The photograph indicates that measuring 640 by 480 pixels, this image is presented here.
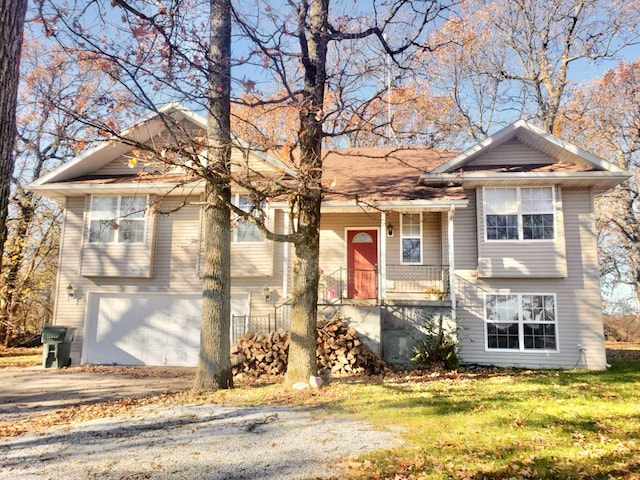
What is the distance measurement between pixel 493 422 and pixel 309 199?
14.7 ft

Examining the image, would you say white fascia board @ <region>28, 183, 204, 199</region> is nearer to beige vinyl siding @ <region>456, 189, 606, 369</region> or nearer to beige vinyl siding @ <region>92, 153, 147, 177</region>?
beige vinyl siding @ <region>92, 153, 147, 177</region>

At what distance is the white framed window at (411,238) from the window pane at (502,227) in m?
1.88

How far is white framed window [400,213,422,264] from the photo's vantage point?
12.5m

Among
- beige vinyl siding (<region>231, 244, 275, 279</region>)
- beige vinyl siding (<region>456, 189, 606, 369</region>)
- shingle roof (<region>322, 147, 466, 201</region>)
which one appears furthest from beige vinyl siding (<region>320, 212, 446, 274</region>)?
beige vinyl siding (<region>231, 244, 275, 279</region>)

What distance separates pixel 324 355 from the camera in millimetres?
10070

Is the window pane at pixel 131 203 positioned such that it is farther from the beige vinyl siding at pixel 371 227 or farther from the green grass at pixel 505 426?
the green grass at pixel 505 426

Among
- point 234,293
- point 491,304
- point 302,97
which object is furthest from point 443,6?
point 234,293

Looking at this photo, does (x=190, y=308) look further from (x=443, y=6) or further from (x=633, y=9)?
(x=633, y=9)

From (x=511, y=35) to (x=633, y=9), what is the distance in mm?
4519

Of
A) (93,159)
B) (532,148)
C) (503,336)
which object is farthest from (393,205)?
(93,159)

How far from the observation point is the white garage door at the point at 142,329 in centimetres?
1263

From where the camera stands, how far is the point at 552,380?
8.67m

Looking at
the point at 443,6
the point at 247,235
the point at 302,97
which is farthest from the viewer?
the point at 247,235

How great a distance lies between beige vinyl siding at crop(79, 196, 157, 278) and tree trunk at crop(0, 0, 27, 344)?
9.93 m
